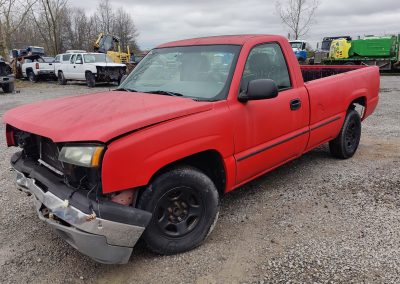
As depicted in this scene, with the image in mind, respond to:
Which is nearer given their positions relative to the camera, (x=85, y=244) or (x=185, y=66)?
(x=85, y=244)

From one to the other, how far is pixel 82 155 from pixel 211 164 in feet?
4.18

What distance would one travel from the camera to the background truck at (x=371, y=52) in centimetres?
2420

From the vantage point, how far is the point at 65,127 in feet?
9.03

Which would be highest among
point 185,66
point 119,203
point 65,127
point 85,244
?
point 185,66

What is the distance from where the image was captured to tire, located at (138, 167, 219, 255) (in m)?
2.88

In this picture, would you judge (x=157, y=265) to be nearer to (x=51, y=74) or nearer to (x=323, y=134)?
(x=323, y=134)

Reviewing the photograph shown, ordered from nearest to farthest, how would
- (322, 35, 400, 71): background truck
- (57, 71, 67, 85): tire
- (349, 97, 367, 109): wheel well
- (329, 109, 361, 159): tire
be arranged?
1. (329, 109, 361, 159): tire
2. (349, 97, 367, 109): wheel well
3. (57, 71, 67, 85): tire
4. (322, 35, 400, 71): background truck

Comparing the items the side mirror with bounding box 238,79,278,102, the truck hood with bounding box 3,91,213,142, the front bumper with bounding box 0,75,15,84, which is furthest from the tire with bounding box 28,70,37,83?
the side mirror with bounding box 238,79,278,102

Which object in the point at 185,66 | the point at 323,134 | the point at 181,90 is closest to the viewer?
the point at 181,90

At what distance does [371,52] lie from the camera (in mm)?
24969

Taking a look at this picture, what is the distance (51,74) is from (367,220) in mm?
23382

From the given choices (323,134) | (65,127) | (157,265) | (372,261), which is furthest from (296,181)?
(65,127)

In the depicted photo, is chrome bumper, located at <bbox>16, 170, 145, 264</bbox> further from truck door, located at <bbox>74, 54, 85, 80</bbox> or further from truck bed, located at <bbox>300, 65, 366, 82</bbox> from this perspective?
truck door, located at <bbox>74, 54, 85, 80</bbox>

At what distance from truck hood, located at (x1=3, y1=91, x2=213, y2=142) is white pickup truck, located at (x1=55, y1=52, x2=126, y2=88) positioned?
16.1m
